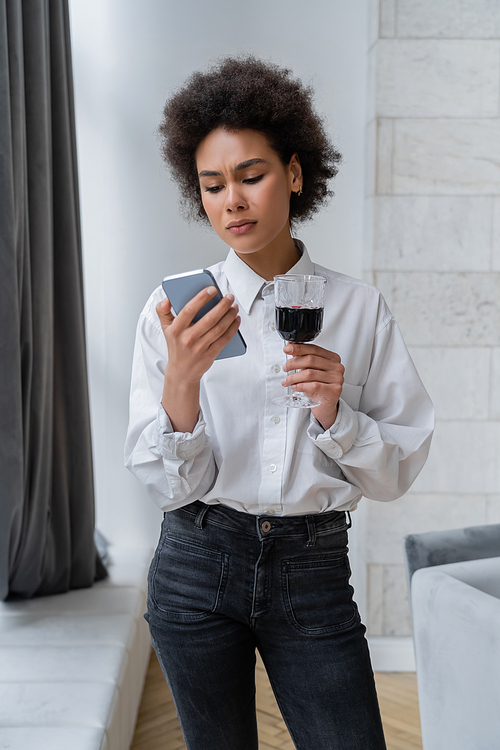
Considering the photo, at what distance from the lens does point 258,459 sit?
1166mm

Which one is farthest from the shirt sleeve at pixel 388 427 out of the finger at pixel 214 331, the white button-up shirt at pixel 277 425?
the finger at pixel 214 331

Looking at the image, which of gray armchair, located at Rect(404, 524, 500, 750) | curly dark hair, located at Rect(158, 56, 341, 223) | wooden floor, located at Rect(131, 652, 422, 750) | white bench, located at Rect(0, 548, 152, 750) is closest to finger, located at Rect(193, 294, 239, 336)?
curly dark hair, located at Rect(158, 56, 341, 223)

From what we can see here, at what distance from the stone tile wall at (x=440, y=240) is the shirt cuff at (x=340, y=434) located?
5.14 feet

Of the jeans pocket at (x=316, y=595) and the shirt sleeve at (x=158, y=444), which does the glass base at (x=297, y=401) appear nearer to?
the shirt sleeve at (x=158, y=444)

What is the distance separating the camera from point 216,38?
2566 mm

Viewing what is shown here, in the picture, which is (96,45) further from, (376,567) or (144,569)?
(376,567)

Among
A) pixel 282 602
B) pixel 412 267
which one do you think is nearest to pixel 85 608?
pixel 282 602

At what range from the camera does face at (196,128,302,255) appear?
44.1 inches

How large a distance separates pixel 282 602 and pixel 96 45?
223 cm

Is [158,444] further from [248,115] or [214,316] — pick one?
[248,115]

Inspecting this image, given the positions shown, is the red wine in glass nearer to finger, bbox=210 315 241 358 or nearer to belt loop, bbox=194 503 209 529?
finger, bbox=210 315 241 358

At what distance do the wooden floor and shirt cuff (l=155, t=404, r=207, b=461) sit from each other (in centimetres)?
144

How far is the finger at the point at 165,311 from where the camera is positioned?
1092 mm

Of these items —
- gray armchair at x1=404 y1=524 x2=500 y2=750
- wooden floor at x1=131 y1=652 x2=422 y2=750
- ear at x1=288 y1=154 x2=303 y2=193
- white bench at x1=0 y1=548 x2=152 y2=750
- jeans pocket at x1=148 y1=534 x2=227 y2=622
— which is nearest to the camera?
jeans pocket at x1=148 y1=534 x2=227 y2=622
